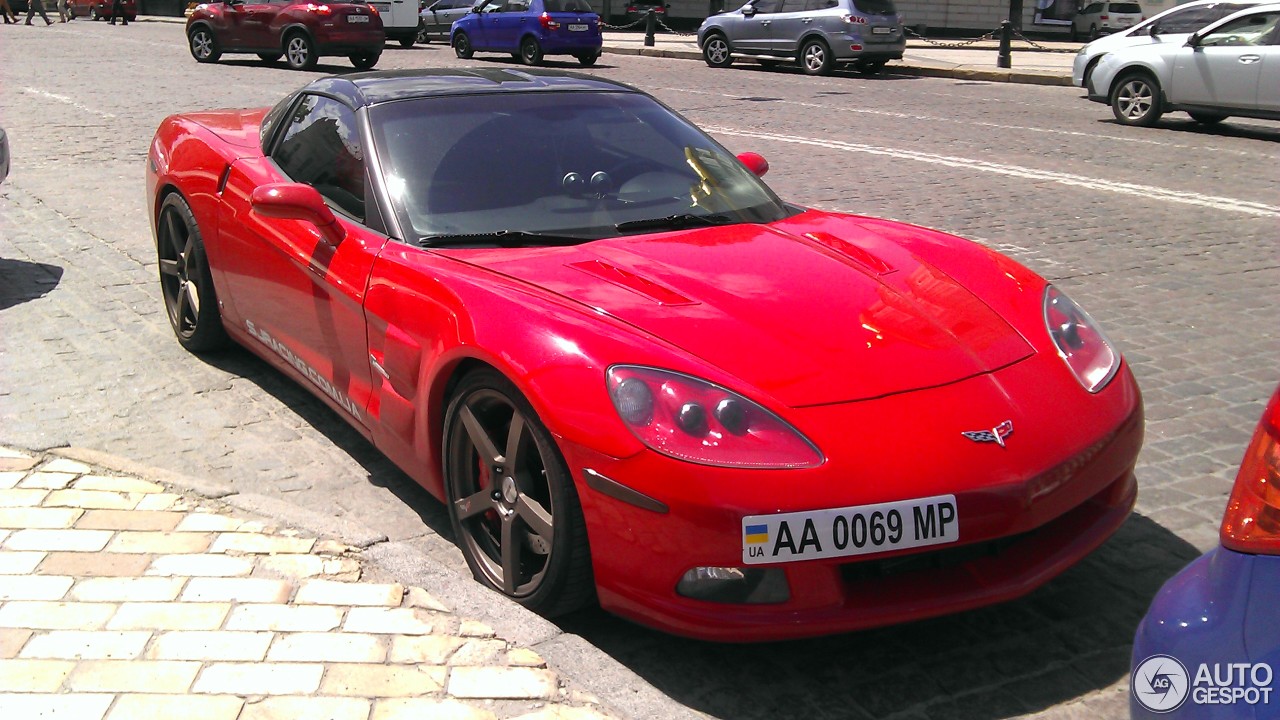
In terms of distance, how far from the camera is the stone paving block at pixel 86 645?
3030mm

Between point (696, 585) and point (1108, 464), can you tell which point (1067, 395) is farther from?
point (696, 585)

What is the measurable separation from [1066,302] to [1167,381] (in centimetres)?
187

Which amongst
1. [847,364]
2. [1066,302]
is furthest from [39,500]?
[1066,302]

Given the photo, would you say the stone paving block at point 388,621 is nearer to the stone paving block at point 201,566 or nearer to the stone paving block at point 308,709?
the stone paving block at point 308,709

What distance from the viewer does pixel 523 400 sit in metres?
3.27

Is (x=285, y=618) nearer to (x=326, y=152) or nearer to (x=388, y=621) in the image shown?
(x=388, y=621)

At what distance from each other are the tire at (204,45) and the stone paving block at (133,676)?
77.7ft

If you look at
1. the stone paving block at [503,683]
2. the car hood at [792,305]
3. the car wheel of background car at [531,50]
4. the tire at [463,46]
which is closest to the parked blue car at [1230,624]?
the car hood at [792,305]

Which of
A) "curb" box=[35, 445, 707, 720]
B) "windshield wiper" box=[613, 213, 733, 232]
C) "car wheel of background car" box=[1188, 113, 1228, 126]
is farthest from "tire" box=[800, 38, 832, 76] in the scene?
"curb" box=[35, 445, 707, 720]

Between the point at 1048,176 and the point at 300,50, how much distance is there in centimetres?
1681

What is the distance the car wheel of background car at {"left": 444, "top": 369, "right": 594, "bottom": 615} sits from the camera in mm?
3189

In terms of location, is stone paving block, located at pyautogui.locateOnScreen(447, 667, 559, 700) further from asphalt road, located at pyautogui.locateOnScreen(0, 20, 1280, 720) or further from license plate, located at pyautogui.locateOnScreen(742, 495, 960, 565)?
license plate, located at pyautogui.locateOnScreen(742, 495, 960, 565)

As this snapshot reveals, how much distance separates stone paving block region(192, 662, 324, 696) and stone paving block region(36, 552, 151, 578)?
67cm

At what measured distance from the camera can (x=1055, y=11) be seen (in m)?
43.8
